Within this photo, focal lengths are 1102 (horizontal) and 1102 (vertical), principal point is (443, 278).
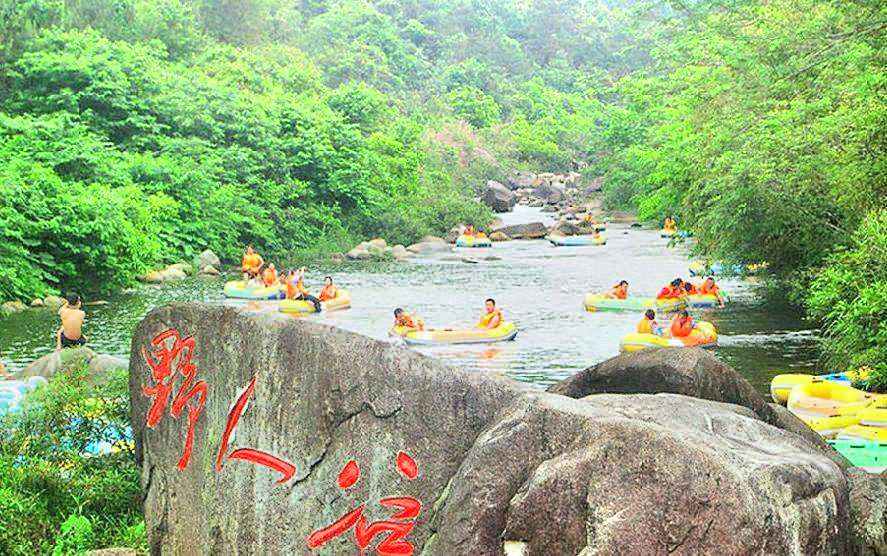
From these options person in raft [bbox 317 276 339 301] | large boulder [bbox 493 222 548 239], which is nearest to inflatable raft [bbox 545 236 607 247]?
large boulder [bbox 493 222 548 239]

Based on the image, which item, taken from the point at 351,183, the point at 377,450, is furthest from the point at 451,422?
the point at 351,183

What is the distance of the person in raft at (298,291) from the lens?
1964 centimetres

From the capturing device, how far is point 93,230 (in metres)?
20.2

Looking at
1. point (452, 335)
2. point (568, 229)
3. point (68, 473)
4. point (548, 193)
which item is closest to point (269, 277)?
point (452, 335)

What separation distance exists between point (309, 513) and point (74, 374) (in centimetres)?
270

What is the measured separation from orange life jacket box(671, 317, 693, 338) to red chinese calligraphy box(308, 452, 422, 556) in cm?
1127

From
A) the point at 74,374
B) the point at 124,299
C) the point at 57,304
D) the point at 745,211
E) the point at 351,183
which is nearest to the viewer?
the point at 74,374

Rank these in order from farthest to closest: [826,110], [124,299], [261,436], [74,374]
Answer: [124,299] → [826,110] → [74,374] → [261,436]

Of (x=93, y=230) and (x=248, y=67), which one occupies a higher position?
(x=248, y=67)

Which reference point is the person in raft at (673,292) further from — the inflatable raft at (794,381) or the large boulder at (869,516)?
the large boulder at (869,516)

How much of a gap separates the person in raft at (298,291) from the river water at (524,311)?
0.26 m

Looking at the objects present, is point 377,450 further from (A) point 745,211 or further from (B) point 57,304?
(B) point 57,304

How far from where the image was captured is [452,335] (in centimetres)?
1673

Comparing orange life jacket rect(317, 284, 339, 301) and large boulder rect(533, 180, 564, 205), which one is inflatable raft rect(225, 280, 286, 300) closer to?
orange life jacket rect(317, 284, 339, 301)
